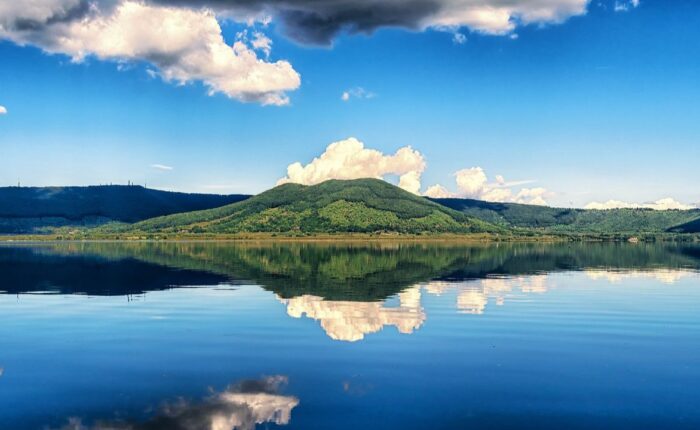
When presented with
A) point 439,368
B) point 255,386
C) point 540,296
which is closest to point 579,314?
point 540,296

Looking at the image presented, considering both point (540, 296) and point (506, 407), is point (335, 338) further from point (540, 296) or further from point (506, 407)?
point (540, 296)

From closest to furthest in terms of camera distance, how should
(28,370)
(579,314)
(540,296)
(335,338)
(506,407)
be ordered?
(506,407), (28,370), (335,338), (579,314), (540,296)

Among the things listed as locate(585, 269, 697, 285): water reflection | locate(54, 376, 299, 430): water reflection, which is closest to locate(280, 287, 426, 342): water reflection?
locate(54, 376, 299, 430): water reflection

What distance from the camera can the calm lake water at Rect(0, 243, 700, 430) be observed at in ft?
76.8

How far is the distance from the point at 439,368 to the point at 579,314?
27089mm

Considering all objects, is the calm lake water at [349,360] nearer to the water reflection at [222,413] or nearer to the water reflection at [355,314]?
the water reflection at [222,413]

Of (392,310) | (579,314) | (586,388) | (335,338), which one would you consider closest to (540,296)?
(579,314)

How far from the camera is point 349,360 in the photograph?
108 feet

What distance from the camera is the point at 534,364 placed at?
3247cm

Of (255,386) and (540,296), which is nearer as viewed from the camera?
(255,386)

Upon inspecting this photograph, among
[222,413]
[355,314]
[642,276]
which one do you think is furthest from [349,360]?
[642,276]

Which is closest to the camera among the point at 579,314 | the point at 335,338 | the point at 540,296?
the point at 335,338

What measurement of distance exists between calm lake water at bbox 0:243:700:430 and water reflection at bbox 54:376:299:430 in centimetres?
9

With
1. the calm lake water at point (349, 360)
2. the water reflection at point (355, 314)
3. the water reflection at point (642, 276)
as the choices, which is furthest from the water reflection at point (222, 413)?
the water reflection at point (642, 276)
